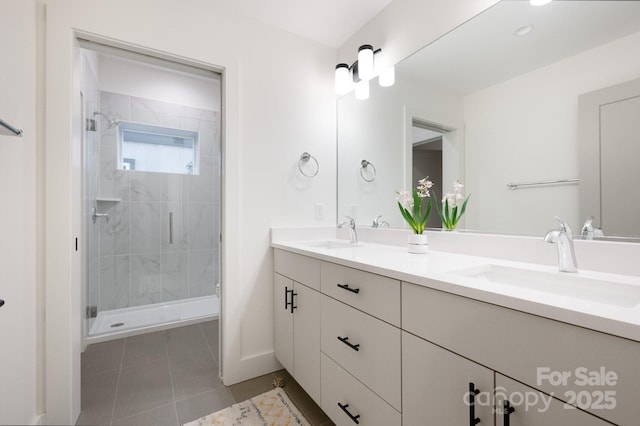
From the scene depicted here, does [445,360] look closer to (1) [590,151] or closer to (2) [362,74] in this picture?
(1) [590,151]

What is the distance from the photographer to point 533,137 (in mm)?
1171

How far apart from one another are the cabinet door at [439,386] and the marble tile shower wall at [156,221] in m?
2.33

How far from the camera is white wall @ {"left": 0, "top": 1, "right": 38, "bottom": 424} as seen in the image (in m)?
1.01

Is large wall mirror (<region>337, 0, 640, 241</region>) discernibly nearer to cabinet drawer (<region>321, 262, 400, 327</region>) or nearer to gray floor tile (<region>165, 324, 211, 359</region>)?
cabinet drawer (<region>321, 262, 400, 327</region>)

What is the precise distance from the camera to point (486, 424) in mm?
706

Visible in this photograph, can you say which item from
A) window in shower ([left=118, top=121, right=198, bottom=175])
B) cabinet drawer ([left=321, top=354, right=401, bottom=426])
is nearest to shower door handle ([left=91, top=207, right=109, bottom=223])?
window in shower ([left=118, top=121, right=198, bottom=175])

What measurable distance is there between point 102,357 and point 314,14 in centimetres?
283

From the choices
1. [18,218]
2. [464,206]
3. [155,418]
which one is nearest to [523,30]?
[464,206]

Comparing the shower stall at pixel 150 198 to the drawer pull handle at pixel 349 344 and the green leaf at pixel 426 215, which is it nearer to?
the drawer pull handle at pixel 349 344

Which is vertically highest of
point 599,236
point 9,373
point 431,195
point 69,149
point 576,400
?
point 69,149

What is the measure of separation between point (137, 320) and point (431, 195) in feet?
9.25

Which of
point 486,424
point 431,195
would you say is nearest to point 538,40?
point 431,195

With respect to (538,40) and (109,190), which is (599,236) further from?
A: (109,190)

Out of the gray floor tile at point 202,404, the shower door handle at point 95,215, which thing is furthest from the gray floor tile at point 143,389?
the shower door handle at point 95,215
